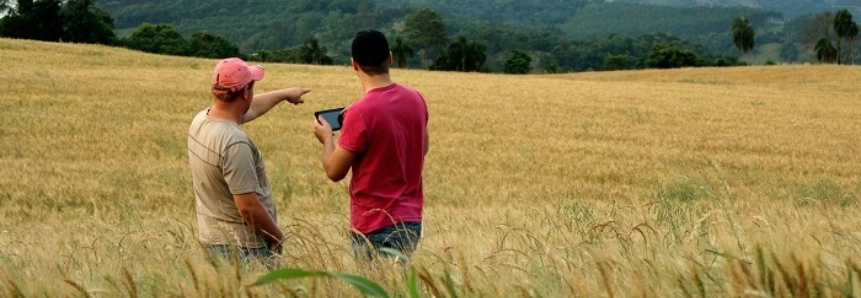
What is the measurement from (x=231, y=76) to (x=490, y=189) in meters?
8.18

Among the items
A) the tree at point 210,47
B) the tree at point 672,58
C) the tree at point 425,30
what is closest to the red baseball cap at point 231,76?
the tree at point 210,47

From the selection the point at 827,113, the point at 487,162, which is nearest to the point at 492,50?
the point at 827,113

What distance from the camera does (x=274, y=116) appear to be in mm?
21359

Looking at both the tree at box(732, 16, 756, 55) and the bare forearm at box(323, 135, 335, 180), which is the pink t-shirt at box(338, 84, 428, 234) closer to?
the bare forearm at box(323, 135, 335, 180)

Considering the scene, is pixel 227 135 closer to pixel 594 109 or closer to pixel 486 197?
pixel 486 197

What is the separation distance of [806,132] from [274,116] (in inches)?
449

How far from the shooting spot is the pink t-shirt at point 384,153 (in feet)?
15.0

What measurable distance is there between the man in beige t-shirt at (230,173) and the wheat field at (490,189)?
6.7 inches

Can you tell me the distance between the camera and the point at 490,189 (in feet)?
41.0

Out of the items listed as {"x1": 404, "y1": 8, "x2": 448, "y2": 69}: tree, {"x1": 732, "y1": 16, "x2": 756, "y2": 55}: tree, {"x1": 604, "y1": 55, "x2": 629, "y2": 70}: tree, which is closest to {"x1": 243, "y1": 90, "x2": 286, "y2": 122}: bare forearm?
{"x1": 732, "y1": 16, "x2": 756, "y2": 55}: tree

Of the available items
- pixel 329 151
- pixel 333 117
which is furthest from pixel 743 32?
pixel 329 151

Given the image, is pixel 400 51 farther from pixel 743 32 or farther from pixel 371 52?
pixel 371 52

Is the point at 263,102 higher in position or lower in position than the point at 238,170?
higher

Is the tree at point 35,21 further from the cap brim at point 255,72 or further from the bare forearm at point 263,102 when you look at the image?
the cap brim at point 255,72
